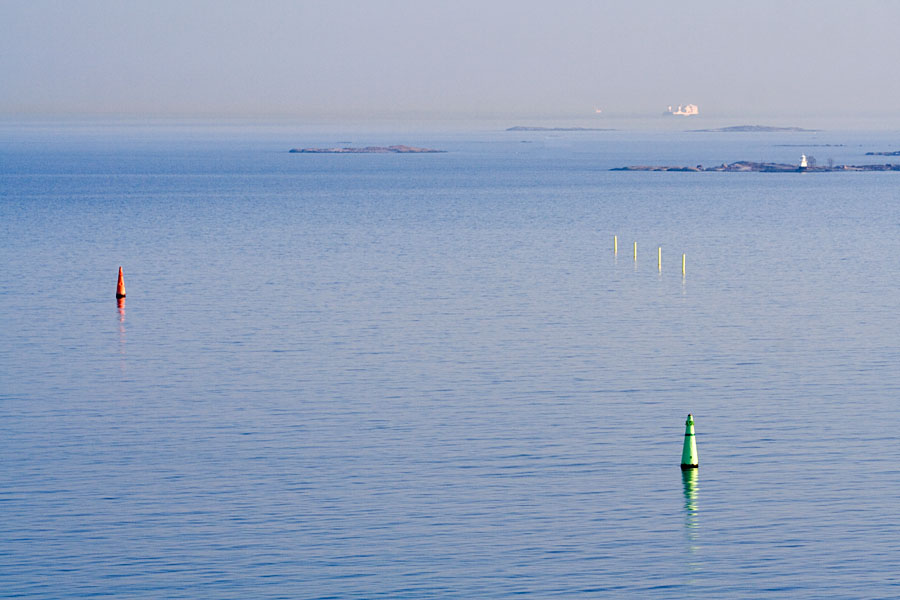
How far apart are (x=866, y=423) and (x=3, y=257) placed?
59112mm

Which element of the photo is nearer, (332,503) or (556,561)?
(556,561)

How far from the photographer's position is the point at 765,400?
1391 inches

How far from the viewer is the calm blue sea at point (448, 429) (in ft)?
72.0

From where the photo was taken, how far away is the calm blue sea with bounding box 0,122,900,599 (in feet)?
72.0

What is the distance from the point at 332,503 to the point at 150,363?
17.8 m

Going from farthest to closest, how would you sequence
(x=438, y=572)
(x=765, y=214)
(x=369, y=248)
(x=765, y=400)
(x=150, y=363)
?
(x=765, y=214) < (x=369, y=248) < (x=150, y=363) < (x=765, y=400) < (x=438, y=572)

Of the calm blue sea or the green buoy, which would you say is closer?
the calm blue sea

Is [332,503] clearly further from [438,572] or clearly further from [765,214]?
[765,214]

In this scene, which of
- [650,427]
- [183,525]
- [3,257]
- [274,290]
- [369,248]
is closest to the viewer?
[183,525]

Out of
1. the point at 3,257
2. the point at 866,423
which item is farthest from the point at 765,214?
the point at 866,423

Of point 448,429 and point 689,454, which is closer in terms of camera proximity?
point 689,454

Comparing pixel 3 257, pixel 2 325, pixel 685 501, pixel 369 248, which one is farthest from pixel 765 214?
pixel 685 501

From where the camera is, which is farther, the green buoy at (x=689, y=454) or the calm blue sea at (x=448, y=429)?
the green buoy at (x=689, y=454)

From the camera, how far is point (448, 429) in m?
31.9
